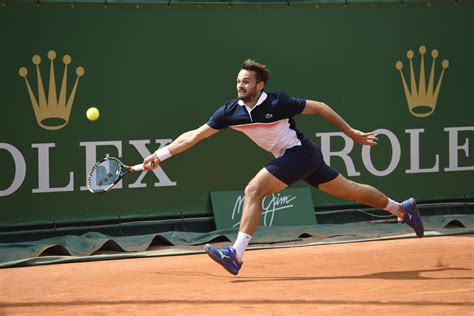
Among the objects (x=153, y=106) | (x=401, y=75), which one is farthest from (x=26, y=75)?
(x=401, y=75)

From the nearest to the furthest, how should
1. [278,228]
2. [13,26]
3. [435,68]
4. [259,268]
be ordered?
1. [259,268]
2. [13,26]
3. [278,228]
4. [435,68]

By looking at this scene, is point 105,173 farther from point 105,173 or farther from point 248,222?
point 248,222

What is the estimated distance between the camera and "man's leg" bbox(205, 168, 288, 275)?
742cm

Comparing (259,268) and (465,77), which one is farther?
(465,77)

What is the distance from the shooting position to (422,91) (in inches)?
424

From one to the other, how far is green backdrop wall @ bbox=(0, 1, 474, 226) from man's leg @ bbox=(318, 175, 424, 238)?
1824 mm

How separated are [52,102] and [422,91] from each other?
12.5ft

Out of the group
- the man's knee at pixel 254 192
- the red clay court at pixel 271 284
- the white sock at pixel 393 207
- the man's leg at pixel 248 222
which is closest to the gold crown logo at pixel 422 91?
the red clay court at pixel 271 284

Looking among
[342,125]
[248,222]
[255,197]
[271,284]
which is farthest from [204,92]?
[271,284]

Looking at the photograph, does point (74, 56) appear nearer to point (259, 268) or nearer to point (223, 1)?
point (223, 1)

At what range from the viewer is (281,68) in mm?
10266

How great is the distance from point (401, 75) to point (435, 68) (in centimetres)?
40

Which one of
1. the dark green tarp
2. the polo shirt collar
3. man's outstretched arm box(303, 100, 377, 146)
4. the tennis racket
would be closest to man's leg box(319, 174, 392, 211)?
man's outstretched arm box(303, 100, 377, 146)

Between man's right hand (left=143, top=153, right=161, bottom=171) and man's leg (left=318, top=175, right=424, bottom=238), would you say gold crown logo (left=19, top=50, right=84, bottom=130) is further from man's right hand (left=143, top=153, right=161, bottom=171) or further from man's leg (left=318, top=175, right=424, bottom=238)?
man's leg (left=318, top=175, right=424, bottom=238)
